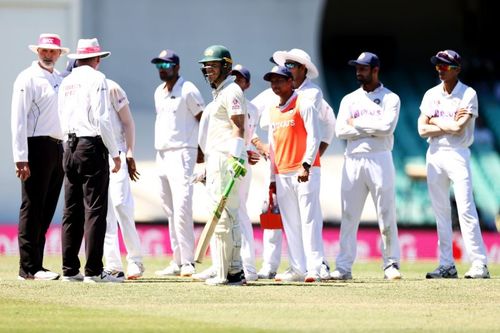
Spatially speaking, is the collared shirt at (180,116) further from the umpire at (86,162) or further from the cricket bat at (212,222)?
the cricket bat at (212,222)

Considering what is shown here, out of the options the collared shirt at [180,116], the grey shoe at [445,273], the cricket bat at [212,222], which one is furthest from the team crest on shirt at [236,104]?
the grey shoe at [445,273]

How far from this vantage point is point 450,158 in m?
12.8

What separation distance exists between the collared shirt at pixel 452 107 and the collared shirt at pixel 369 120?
2.21 ft

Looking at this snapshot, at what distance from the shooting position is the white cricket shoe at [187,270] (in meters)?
12.7

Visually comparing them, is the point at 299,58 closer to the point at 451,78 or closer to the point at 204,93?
the point at 451,78

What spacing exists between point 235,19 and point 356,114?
1258 cm

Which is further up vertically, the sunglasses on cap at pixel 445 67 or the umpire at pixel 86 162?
the sunglasses on cap at pixel 445 67

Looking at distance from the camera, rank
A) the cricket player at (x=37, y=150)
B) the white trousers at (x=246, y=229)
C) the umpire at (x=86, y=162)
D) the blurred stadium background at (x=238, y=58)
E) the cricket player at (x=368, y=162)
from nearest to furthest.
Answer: the umpire at (x=86, y=162)
the cricket player at (x=37, y=150)
the white trousers at (x=246, y=229)
the cricket player at (x=368, y=162)
the blurred stadium background at (x=238, y=58)

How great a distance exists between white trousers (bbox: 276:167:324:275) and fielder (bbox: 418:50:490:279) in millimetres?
1593

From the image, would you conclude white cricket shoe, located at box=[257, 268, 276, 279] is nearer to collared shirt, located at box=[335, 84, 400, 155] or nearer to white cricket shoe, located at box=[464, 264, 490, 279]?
collared shirt, located at box=[335, 84, 400, 155]

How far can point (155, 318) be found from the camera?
8828 millimetres

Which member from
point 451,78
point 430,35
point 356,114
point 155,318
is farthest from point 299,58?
point 430,35

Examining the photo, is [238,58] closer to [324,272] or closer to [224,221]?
[324,272]

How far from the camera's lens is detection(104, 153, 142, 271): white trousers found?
11828mm
